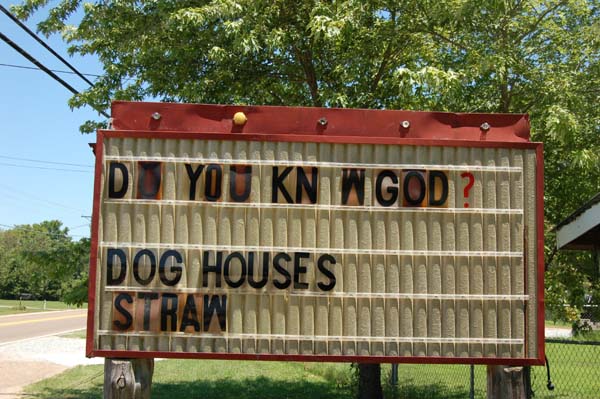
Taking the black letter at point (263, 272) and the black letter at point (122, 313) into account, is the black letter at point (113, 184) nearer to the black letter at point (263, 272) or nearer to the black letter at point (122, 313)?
the black letter at point (122, 313)

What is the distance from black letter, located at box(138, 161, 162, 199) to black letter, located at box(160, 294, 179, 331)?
88 centimetres

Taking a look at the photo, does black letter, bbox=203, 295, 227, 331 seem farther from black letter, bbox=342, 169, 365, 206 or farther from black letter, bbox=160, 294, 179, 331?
black letter, bbox=342, 169, 365, 206

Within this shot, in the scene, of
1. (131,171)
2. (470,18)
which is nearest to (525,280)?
(131,171)

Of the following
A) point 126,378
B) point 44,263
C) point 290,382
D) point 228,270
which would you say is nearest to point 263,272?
point 228,270

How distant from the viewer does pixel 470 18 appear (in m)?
9.86

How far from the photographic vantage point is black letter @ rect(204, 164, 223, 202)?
5738 mm

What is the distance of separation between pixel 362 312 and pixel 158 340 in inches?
69.8

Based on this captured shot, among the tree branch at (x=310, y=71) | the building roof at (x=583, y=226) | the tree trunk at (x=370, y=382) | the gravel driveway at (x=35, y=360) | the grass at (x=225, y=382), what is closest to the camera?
the building roof at (x=583, y=226)

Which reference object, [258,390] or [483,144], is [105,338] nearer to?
[483,144]

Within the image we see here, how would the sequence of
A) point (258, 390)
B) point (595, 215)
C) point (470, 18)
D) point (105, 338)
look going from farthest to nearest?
point (258, 390)
point (470, 18)
point (595, 215)
point (105, 338)

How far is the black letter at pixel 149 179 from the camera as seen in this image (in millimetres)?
5742

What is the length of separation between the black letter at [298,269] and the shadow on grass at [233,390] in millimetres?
7745

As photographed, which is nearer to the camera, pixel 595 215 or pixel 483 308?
pixel 483 308

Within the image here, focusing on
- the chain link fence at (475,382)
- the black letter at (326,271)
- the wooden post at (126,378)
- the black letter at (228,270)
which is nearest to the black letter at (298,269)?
the black letter at (326,271)
